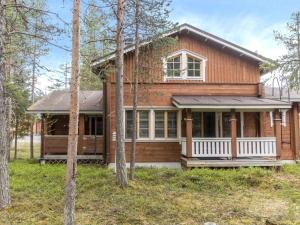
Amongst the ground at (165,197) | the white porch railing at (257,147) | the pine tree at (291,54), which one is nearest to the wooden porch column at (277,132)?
the white porch railing at (257,147)

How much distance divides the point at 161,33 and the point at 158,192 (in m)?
5.64

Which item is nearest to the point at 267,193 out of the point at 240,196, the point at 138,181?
the point at 240,196

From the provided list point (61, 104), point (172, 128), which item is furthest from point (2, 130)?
point (61, 104)

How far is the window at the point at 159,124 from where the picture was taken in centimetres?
1586

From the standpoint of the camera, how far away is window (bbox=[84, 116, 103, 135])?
19891 mm

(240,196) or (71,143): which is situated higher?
(71,143)

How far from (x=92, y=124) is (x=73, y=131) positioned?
518 inches

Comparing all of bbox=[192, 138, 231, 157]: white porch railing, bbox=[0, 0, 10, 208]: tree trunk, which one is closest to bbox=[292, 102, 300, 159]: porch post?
bbox=[192, 138, 231, 157]: white porch railing

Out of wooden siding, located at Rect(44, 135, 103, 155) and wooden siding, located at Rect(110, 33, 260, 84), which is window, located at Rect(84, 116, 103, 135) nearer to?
wooden siding, located at Rect(44, 135, 103, 155)

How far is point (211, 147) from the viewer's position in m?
14.7

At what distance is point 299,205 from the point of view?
967 centimetres

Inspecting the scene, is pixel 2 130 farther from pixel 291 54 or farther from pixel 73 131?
pixel 291 54

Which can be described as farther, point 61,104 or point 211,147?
point 61,104

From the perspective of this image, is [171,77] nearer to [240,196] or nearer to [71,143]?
[240,196]
